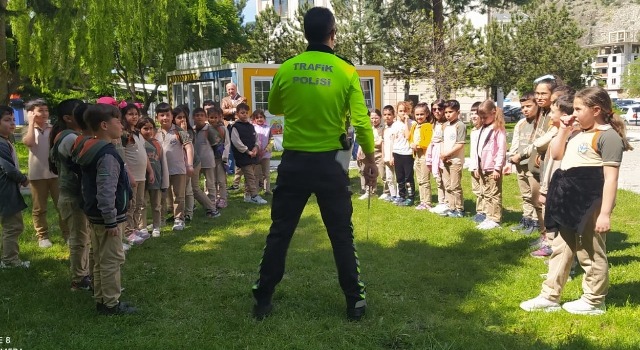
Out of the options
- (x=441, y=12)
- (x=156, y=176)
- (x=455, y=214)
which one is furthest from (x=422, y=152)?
(x=441, y=12)

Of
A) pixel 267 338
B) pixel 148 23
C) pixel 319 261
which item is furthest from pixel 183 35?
pixel 267 338

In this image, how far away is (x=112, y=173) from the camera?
13.4 feet

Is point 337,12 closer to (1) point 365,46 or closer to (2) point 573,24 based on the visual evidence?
(1) point 365,46

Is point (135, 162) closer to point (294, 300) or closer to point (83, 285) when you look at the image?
point (83, 285)

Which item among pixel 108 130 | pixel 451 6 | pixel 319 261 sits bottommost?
pixel 319 261

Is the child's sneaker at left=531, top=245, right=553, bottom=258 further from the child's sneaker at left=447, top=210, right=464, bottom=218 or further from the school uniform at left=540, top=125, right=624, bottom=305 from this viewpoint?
the child's sneaker at left=447, top=210, right=464, bottom=218

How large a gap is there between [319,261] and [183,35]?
Result: 20060 millimetres

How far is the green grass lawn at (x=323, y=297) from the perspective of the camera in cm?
376

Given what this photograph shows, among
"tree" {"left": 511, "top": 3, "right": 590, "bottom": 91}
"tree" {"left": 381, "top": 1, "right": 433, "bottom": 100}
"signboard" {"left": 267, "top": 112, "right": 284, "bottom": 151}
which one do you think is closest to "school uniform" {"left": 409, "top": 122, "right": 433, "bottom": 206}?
"signboard" {"left": 267, "top": 112, "right": 284, "bottom": 151}

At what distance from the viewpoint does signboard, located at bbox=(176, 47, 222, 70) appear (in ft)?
53.6

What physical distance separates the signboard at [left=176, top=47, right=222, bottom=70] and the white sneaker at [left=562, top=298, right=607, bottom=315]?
44.9 ft

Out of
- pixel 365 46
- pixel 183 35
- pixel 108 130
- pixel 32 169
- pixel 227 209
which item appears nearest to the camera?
pixel 108 130

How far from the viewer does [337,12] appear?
105 ft

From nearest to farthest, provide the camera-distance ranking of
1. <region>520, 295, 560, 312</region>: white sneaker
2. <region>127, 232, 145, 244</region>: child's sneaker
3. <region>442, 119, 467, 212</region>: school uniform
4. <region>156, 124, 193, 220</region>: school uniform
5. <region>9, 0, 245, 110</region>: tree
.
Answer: <region>520, 295, 560, 312</region>: white sneaker
<region>127, 232, 145, 244</region>: child's sneaker
<region>156, 124, 193, 220</region>: school uniform
<region>442, 119, 467, 212</region>: school uniform
<region>9, 0, 245, 110</region>: tree
